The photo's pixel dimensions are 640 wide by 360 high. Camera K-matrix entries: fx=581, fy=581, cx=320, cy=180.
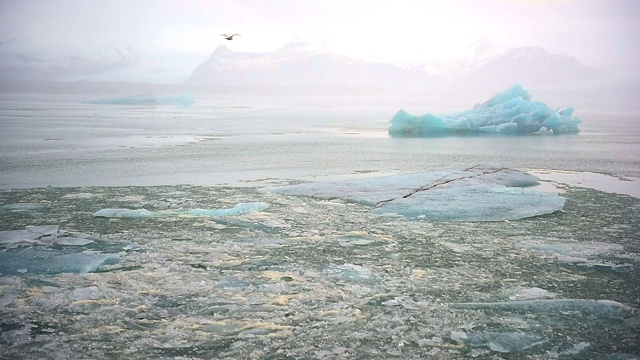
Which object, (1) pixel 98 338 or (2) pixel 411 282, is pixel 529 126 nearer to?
(2) pixel 411 282

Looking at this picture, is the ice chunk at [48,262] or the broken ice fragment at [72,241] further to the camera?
the broken ice fragment at [72,241]

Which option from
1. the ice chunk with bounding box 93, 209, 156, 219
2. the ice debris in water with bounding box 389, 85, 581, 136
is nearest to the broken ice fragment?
the ice chunk with bounding box 93, 209, 156, 219

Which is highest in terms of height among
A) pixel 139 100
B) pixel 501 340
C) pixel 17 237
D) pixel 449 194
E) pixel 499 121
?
pixel 139 100

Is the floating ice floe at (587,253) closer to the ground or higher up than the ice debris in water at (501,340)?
higher up

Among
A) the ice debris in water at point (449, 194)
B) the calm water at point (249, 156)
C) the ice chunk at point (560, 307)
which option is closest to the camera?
the ice chunk at point (560, 307)

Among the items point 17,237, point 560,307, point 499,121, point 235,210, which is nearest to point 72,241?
point 17,237

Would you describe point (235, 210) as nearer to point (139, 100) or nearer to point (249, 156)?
point (249, 156)

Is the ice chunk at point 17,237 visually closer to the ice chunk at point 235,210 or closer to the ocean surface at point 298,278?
the ocean surface at point 298,278

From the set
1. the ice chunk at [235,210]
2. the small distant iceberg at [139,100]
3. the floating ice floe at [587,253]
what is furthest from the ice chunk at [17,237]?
the small distant iceberg at [139,100]
